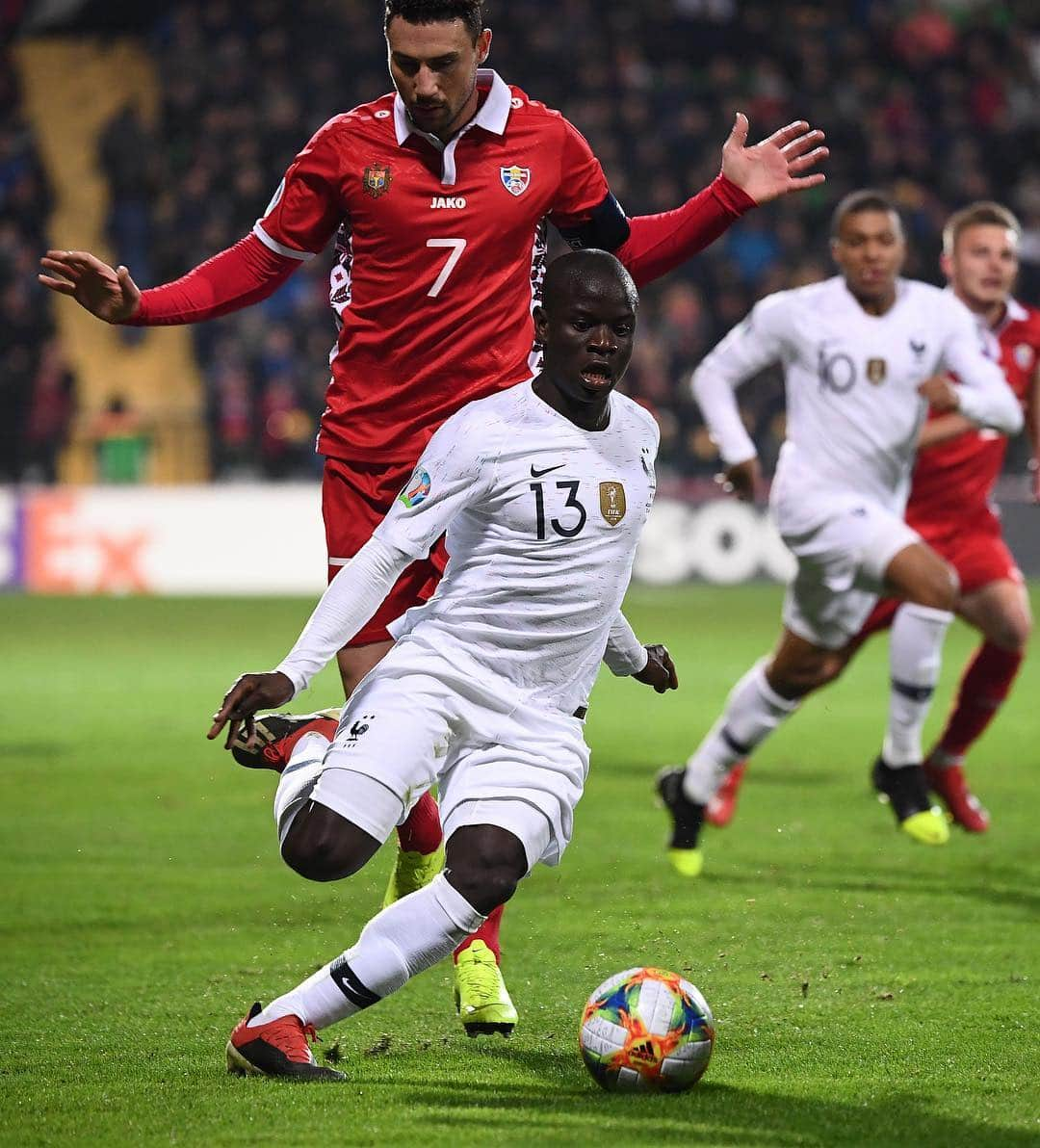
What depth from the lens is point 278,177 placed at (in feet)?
66.0

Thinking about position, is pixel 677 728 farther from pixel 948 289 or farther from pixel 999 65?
pixel 999 65

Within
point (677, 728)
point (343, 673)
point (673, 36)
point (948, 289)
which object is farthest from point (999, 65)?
point (343, 673)

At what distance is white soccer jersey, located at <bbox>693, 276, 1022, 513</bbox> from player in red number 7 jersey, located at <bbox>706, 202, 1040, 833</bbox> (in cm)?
32

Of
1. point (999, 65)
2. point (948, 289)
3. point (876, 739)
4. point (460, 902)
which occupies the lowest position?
point (876, 739)

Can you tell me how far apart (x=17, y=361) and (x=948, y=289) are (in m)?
13.4

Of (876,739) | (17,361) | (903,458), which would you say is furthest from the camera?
(17,361)

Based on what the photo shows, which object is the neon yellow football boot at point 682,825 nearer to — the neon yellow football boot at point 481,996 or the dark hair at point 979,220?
the neon yellow football boot at point 481,996

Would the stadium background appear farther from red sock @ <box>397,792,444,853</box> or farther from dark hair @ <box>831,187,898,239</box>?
red sock @ <box>397,792,444,853</box>

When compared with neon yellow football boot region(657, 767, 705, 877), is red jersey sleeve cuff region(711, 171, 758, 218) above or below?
above

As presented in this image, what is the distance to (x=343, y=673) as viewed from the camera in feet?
17.1

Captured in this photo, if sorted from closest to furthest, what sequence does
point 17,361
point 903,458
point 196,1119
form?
1. point 196,1119
2. point 903,458
3. point 17,361

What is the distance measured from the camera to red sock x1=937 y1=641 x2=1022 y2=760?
841cm

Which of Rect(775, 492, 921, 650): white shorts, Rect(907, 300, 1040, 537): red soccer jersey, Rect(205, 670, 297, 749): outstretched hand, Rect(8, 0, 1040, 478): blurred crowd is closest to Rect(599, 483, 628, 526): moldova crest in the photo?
Rect(205, 670, 297, 749): outstretched hand

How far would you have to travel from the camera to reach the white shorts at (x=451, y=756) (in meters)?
4.26
